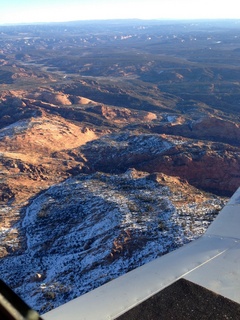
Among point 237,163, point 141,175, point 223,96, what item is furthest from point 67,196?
point 223,96

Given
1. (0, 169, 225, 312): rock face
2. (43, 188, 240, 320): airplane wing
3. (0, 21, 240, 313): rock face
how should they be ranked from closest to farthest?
1. (43, 188, 240, 320): airplane wing
2. (0, 169, 225, 312): rock face
3. (0, 21, 240, 313): rock face

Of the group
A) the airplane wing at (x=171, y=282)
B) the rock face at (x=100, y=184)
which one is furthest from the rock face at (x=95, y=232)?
the airplane wing at (x=171, y=282)

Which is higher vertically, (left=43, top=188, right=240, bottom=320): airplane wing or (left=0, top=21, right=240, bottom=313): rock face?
(left=43, top=188, right=240, bottom=320): airplane wing

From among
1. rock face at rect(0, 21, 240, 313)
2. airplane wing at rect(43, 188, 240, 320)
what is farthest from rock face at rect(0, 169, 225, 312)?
airplane wing at rect(43, 188, 240, 320)

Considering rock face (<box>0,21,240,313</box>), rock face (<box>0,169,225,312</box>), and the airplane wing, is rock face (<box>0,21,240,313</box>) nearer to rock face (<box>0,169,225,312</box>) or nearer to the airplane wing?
rock face (<box>0,169,225,312</box>)

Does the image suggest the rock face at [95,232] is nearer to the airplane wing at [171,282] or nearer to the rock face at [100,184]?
the rock face at [100,184]

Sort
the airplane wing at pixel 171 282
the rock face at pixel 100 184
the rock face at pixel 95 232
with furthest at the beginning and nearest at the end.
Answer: the rock face at pixel 100 184 < the rock face at pixel 95 232 < the airplane wing at pixel 171 282

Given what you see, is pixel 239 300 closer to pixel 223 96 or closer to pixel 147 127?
pixel 147 127

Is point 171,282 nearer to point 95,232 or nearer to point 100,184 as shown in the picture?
point 95,232

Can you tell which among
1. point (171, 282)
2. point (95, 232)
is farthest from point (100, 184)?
point (171, 282)

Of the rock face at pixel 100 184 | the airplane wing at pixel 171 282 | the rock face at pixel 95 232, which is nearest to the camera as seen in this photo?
the airplane wing at pixel 171 282
